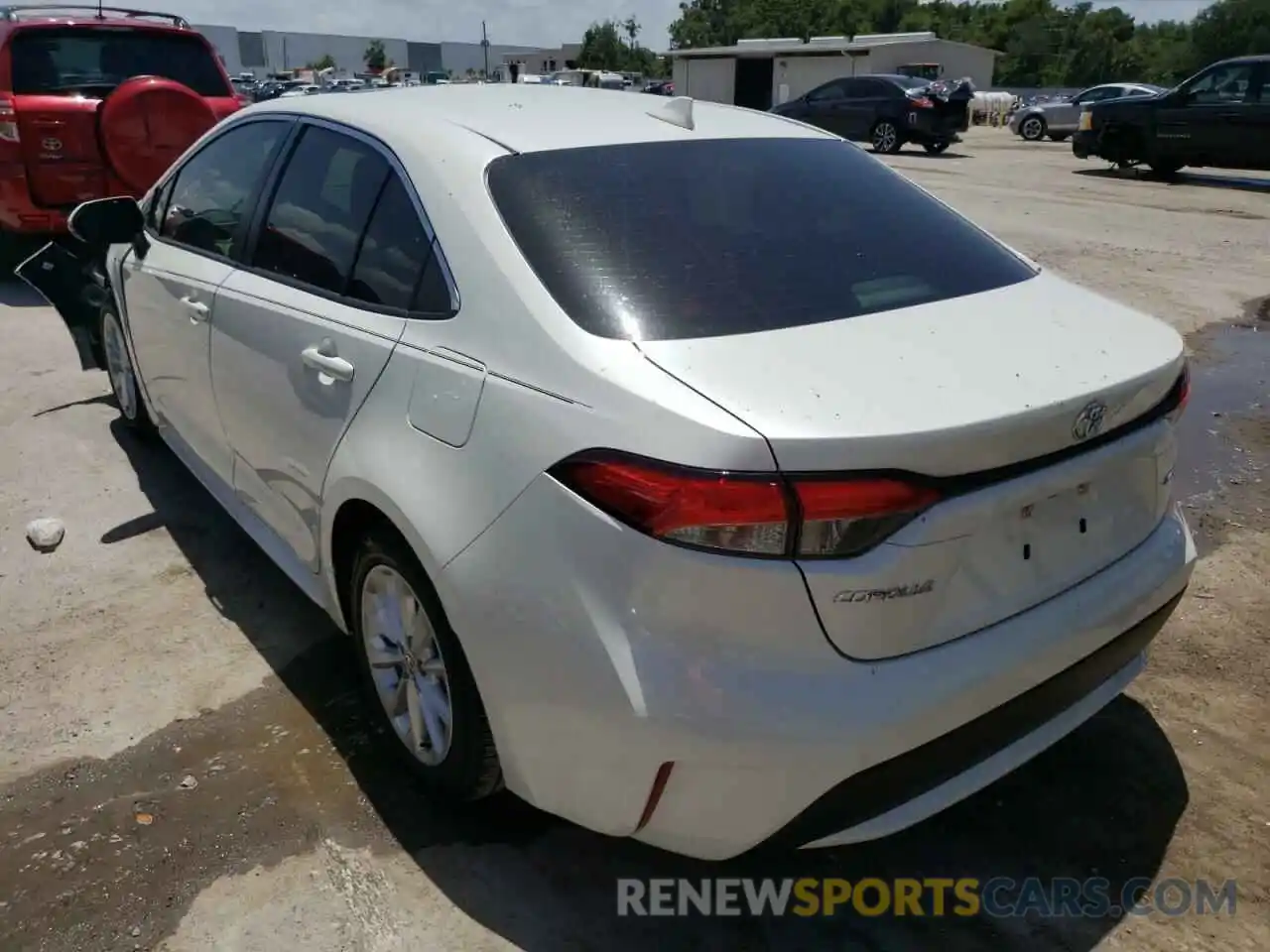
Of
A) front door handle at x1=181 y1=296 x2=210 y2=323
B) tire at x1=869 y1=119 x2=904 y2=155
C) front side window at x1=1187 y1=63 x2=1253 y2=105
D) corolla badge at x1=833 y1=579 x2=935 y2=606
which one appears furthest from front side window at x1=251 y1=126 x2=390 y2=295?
tire at x1=869 y1=119 x2=904 y2=155

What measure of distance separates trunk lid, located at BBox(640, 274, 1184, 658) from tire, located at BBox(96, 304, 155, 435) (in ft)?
11.5

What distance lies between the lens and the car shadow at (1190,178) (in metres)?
16.4

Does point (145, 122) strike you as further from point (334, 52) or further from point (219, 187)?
point (334, 52)

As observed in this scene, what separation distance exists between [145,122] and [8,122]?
1341 millimetres

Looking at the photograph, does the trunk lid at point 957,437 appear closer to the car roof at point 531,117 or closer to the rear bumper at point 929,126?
the car roof at point 531,117

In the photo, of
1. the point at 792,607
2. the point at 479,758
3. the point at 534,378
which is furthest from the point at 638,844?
the point at 534,378

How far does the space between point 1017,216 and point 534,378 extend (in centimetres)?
1194

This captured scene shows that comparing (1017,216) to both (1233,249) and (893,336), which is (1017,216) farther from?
(893,336)

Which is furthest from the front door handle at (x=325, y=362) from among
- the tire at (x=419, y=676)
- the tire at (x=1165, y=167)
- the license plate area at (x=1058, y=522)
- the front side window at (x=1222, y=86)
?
the tire at (x=1165, y=167)

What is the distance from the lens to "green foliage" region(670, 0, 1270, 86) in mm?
53531

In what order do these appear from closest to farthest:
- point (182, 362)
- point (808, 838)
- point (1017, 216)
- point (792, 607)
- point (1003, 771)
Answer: point (792, 607), point (808, 838), point (1003, 771), point (182, 362), point (1017, 216)

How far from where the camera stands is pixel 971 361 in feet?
6.88

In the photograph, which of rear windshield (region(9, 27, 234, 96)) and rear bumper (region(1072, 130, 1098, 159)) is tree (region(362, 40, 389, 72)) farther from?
rear windshield (region(9, 27, 234, 96))

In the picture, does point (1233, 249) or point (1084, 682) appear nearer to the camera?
point (1084, 682)
